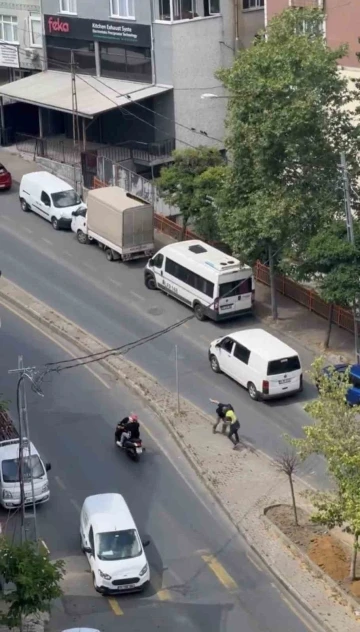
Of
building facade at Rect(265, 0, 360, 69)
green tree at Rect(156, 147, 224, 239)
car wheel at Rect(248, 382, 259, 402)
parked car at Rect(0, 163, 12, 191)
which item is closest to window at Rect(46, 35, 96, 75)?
parked car at Rect(0, 163, 12, 191)

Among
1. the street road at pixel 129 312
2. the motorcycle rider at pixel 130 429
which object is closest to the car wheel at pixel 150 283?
the street road at pixel 129 312

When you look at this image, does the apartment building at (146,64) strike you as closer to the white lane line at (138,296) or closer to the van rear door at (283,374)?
the white lane line at (138,296)

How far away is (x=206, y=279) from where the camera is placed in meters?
44.9

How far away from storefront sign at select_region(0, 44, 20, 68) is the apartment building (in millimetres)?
2983

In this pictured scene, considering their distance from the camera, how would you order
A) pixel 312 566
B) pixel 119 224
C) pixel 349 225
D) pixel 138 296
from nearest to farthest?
pixel 312 566 < pixel 349 225 < pixel 138 296 < pixel 119 224

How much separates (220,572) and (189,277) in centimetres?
1620

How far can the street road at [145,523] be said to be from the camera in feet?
97.9

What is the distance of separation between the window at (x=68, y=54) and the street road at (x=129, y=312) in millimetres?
9844

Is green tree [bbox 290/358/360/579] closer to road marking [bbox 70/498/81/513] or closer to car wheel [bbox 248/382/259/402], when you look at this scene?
road marking [bbox 70/498/81/513]

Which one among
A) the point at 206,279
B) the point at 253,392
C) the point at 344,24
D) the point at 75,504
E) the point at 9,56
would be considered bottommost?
the point at 75,504

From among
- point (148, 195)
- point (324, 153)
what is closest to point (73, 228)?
point (148, 195)

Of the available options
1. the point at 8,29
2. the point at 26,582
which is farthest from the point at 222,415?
the point at 8,29

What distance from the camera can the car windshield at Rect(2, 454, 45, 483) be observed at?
1341 inches

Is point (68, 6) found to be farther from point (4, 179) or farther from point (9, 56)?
point (4, 179)
